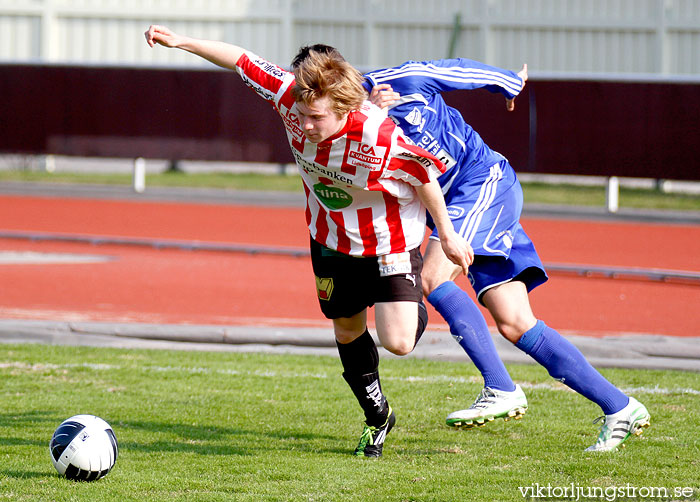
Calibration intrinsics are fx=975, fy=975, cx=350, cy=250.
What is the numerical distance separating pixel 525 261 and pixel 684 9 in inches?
930

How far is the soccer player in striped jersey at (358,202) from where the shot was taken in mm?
3822

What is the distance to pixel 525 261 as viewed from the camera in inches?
177

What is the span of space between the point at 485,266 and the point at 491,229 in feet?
0.57

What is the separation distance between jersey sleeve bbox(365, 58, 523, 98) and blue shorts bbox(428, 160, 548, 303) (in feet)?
1.39

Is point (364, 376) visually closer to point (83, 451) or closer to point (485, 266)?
point (485, 266)

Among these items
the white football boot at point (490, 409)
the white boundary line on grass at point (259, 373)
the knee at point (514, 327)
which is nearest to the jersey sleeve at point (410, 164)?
the knee at point (514, 327)

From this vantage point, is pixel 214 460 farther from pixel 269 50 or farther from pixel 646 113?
pixel 269 50

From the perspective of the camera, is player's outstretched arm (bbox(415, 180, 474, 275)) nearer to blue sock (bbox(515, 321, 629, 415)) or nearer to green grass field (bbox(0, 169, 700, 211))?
blue sock (bbox(515, 321, 629, 415))

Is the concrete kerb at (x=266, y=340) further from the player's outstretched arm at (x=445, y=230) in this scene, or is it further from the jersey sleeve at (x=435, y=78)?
the player's outstretched arm at (x=445, y=230)

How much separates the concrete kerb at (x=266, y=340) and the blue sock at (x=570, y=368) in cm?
207

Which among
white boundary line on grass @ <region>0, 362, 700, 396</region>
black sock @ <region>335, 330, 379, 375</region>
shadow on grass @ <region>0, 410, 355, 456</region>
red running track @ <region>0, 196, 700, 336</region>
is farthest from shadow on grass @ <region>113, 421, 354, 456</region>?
red running track @ <region>0, 196, 700, 336</region>

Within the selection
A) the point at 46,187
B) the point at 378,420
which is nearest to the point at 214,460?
the point at 378,420

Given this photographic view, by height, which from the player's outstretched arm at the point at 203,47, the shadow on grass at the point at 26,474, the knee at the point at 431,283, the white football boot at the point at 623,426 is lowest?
the shadow on grass at the point at 26,474

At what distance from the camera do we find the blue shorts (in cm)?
446
